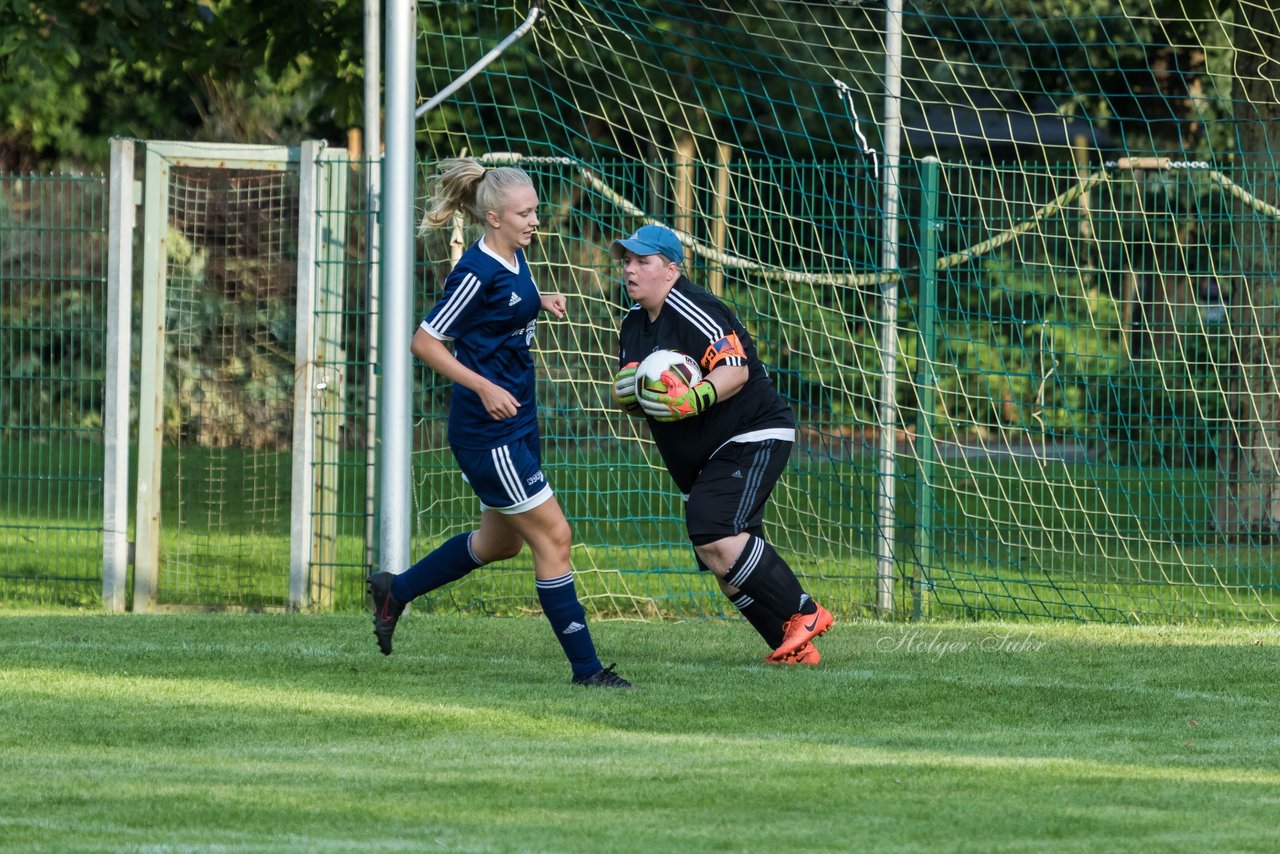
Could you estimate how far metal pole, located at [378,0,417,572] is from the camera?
915cm

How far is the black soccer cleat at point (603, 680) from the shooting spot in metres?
7.11

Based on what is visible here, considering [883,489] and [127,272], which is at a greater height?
[127,272]

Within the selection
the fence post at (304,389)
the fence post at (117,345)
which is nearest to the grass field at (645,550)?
the fence post at (304,389)

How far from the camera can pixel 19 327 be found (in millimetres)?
10133

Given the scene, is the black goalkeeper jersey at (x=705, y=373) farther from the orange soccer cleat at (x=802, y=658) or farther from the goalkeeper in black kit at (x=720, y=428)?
the orange soccer cleat at (x=802, y=658)

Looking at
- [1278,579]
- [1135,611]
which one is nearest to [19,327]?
[1135,611]

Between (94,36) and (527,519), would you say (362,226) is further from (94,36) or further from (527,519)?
(94,36)

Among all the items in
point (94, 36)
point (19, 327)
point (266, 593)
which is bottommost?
point (266, 593)

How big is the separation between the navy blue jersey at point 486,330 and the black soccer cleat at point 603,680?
993 mm

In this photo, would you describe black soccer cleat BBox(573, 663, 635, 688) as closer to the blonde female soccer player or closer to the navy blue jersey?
the blonde female soccer player

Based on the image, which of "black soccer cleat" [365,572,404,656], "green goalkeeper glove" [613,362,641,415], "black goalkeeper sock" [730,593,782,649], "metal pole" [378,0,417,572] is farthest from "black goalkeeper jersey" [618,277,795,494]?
"metal pole" [378,0,417,572]

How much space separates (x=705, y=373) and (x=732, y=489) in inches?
19.3

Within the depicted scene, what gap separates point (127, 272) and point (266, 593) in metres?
1.94

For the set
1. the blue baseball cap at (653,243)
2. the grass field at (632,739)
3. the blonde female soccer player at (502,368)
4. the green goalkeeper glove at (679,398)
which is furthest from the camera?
the blue baseball cap at (653,243)
